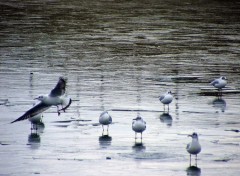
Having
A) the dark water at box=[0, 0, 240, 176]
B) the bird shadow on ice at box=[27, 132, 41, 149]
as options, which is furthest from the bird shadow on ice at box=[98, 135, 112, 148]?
the bird shadow on ice at box=[27, 132, 41, 149]

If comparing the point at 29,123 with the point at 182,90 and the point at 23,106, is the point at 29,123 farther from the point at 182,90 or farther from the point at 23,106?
the point at 182,90

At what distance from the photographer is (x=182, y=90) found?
106 feet

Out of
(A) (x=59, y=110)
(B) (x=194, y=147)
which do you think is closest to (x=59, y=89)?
(A) (x=59, y=110)

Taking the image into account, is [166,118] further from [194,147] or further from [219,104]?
[194,147]

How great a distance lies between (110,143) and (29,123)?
144 inches

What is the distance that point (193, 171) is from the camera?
21.1 m

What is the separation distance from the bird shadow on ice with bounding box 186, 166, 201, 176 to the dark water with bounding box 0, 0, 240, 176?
25 millimetres

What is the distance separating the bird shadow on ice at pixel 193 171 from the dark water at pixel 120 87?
0.03 m

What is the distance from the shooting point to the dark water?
22.1 metres

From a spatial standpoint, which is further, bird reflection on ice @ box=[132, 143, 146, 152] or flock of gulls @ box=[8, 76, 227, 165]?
bird reflection on ice @ box=[132, 143, 146, 152]

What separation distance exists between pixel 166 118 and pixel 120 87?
19.8 ft

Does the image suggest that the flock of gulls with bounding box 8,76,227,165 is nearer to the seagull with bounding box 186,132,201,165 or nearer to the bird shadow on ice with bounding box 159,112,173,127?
the seagull with bounding box 186,132,201,165

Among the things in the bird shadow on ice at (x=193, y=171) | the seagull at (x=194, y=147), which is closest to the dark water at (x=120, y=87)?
the bird shadow on ice at (x=193, y=171)

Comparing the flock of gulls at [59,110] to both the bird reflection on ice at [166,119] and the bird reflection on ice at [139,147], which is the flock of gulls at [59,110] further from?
the bird reflection on ice at [166,119]
